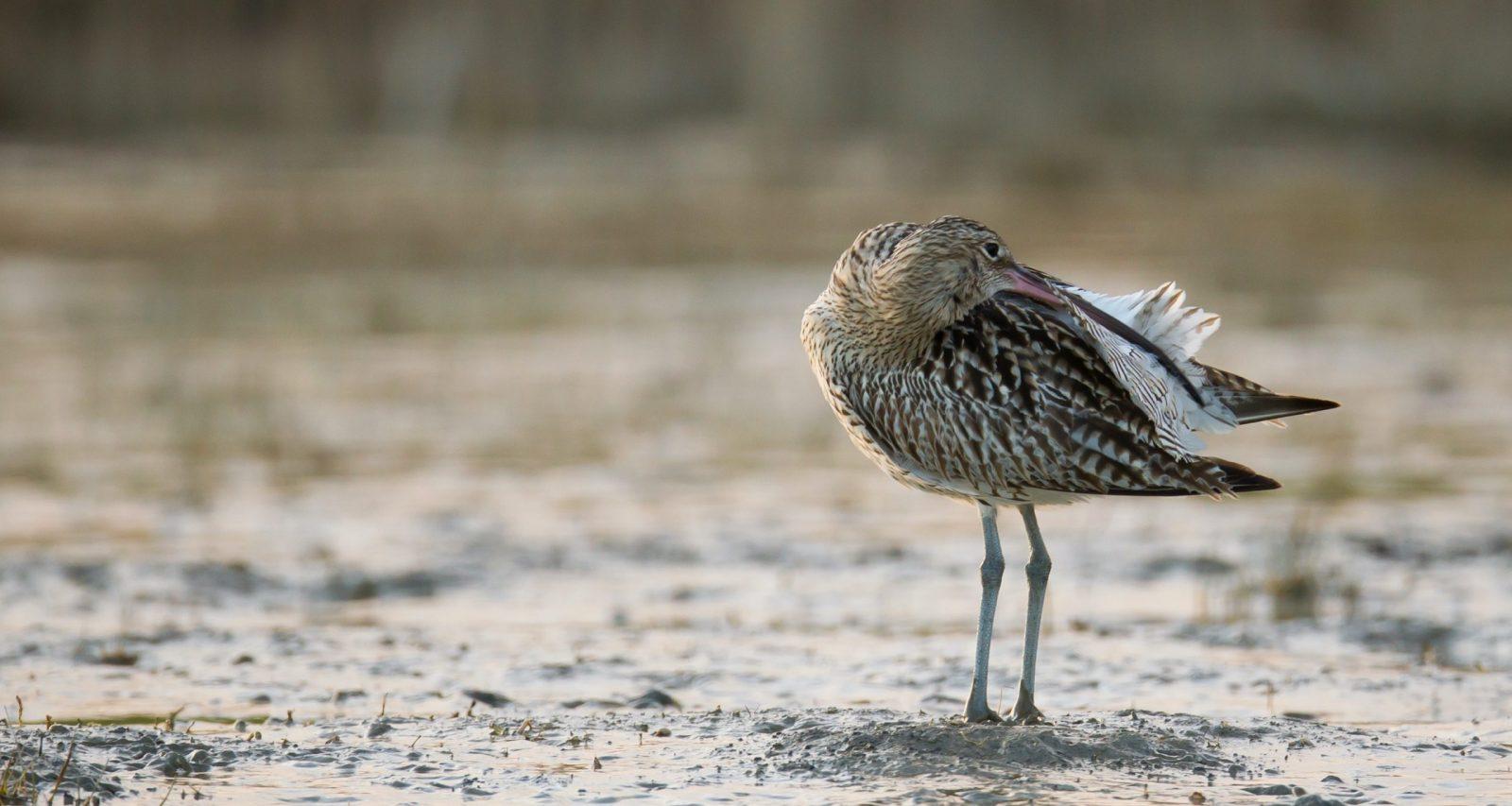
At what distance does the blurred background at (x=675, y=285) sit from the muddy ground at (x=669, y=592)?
0.17ft

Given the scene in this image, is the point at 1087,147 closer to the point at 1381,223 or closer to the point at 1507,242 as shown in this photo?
the point at 1381,223

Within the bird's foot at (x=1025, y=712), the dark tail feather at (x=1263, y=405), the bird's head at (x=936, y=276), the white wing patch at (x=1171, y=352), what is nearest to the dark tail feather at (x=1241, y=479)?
the white wing patch at (x=1171, y=352)

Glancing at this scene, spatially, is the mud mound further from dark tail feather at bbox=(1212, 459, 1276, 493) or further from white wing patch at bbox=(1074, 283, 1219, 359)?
white wing patch at bbox=(1074, 283, 1219, 359)

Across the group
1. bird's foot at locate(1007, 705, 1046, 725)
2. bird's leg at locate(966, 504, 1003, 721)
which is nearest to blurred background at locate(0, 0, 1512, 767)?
bird's foot at locate(1007, 705, 1046, 725)

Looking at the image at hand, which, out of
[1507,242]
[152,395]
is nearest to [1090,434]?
[152,395]

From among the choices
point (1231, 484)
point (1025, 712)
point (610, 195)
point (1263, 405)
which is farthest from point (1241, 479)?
point (610, 195)

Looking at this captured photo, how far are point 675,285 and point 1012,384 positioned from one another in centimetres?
1374

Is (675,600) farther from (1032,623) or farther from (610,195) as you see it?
(610,195)

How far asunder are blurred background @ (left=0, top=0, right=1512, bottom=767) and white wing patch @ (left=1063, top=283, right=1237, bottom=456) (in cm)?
111

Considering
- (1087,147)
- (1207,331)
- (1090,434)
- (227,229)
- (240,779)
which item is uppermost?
(1087,147)

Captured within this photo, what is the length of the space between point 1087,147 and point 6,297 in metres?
16.8

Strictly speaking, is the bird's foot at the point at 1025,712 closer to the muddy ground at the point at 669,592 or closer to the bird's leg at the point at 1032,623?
the bird's leg at the point at 1032,623

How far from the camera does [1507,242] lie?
72.8ft

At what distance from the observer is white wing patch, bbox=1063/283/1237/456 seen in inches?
220
